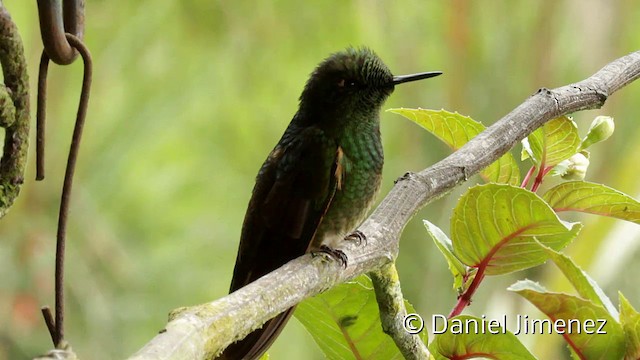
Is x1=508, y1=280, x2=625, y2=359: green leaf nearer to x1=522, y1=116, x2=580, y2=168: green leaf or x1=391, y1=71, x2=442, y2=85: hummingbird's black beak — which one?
x1=522, y1=116, x2=580, y2=168: green leaf

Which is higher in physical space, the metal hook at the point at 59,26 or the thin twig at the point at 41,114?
the metal hook at the point at 59,26

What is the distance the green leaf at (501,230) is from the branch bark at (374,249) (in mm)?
29

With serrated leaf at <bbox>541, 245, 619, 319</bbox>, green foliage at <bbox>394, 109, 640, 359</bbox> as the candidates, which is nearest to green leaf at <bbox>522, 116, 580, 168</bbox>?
green foliage at <bbox>394, 109, 640, 359</bbox>

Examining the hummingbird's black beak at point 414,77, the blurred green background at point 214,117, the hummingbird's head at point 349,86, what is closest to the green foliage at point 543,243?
the hummingbird's black beak at point 414,77

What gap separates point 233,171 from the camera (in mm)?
2684

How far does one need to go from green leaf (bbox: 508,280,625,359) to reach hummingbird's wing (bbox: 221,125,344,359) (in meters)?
0.31

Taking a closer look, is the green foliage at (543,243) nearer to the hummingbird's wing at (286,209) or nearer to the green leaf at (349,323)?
the green leaf at (349,323)

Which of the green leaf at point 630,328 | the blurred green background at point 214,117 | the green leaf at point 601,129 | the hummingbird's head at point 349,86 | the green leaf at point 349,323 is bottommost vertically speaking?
the green leaf at point 630,328

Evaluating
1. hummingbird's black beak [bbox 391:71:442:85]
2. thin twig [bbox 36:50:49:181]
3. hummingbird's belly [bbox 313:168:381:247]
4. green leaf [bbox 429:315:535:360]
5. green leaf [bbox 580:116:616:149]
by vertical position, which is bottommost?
green leaf [bbox 429:315:535:360]

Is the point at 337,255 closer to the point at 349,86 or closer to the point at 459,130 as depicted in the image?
the point at 459,130

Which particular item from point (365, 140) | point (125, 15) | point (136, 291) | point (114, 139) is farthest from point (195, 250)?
point (365, 140)

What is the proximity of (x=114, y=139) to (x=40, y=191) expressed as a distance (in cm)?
27

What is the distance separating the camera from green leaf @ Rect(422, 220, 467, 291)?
2.49 ft

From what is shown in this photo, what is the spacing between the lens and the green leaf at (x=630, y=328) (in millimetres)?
678
